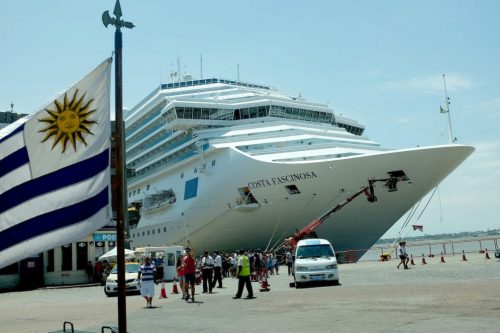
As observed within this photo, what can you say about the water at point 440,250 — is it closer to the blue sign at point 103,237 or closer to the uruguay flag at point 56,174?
the blue sign at point 103,237

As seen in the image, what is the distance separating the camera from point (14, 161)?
20.0 feet

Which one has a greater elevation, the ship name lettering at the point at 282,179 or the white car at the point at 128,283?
the ship name lettering at the point at 282,179

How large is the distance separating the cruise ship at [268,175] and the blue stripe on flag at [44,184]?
82.4 ft

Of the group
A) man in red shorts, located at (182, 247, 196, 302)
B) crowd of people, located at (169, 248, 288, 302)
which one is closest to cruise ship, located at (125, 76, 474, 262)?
crowd of people, located at (169, 248, 288, 302)

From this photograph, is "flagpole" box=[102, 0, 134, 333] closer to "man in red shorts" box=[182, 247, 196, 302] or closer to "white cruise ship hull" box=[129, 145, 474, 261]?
"man in red shorts" box=[182, 247, 196, 302]

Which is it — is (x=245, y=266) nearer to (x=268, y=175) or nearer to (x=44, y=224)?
(x=44, y=224)

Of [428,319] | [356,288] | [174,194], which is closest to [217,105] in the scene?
[174,194]

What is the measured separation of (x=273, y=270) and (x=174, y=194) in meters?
12.0

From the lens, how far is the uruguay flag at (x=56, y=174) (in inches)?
234

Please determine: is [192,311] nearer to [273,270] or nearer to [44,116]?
[44,116]

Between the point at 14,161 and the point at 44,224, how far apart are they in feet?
2.50

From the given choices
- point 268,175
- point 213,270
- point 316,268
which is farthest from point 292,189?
point 316,268

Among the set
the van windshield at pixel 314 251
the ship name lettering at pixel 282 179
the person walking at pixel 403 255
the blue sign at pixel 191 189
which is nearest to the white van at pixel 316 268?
the van windshield at pixel 314 251

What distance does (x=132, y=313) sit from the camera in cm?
1420
